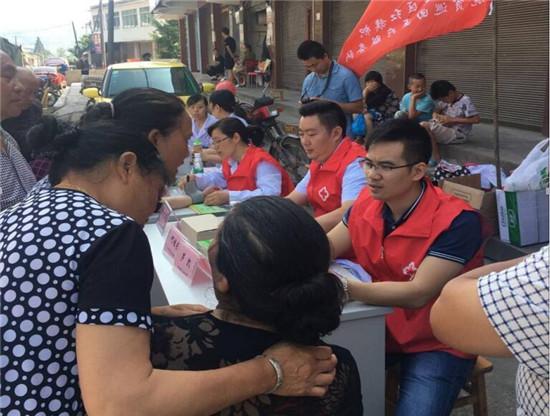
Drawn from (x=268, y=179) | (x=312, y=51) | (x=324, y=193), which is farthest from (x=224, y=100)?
(x=324, y=193)

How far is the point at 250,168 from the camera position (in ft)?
10.8

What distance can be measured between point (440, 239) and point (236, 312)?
0.94m

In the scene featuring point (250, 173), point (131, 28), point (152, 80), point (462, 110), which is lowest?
point (250, 173)

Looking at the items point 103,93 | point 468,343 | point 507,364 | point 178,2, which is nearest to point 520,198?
point 507,364

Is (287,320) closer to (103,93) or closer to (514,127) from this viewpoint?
(514,127)

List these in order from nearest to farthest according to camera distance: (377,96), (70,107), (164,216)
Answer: (164,216), (377,96), (70,107)

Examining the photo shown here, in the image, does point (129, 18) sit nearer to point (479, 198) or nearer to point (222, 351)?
point (479, 198)

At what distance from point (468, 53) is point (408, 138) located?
19.4ft

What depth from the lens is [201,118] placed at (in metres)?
5.03

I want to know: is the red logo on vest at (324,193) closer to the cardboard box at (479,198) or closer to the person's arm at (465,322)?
the cardboard box at (479,198)

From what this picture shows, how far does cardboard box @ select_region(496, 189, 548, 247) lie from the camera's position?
3732 millimetres

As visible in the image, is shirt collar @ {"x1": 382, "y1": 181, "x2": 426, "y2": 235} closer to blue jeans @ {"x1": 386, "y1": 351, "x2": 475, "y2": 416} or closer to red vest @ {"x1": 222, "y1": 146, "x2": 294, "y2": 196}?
blue jeans @ {"x1": 386, "y1": 351, "x2": 475, "y2": 416}

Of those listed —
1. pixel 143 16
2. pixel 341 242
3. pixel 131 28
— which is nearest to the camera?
pixel 341 242

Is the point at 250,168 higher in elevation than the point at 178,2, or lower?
lower
